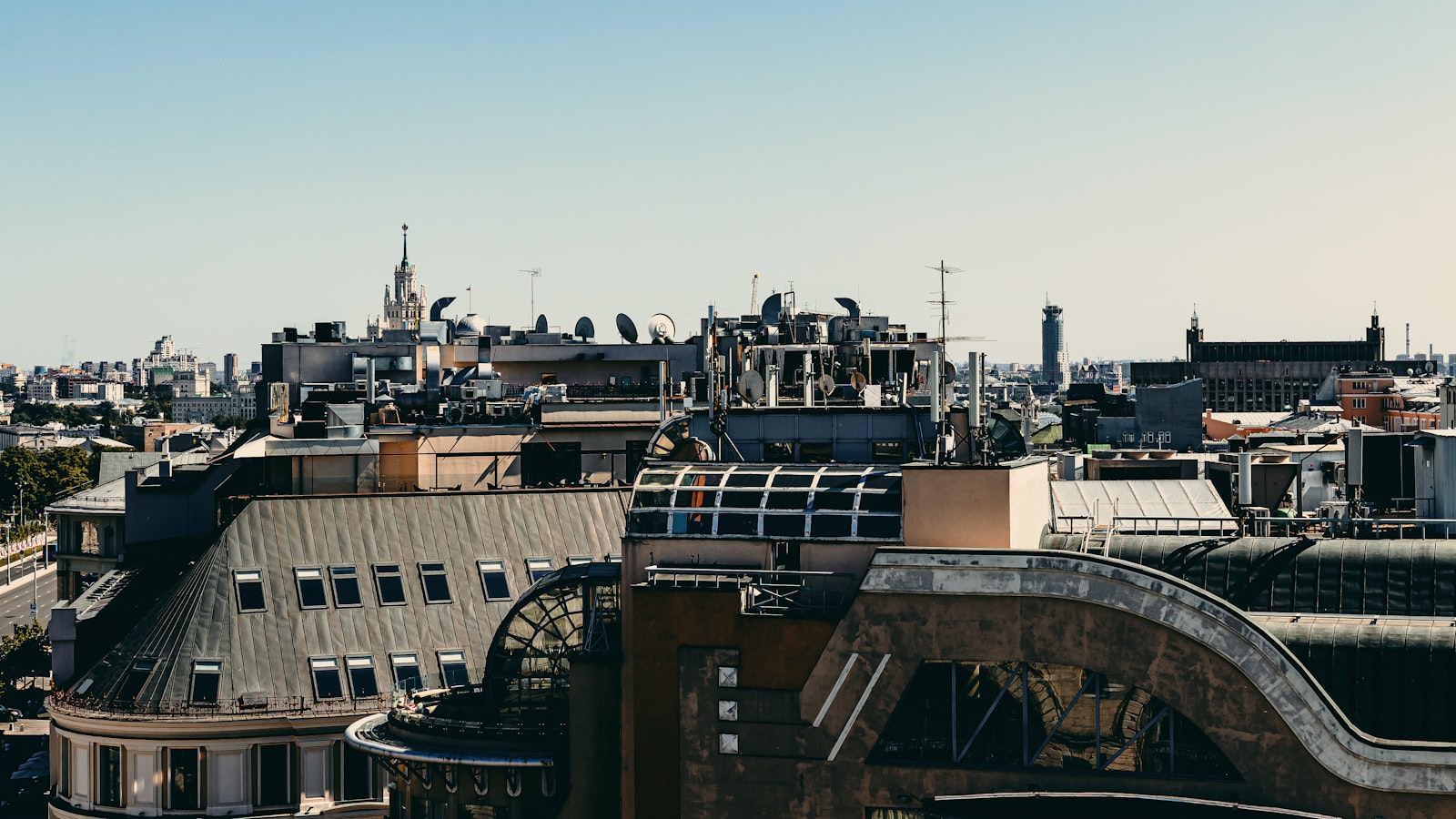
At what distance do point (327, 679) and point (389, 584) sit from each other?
5.46m

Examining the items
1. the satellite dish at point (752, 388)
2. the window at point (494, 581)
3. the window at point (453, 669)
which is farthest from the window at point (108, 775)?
the satellite dish at point (752, 388)

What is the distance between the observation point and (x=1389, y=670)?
46.4 metres

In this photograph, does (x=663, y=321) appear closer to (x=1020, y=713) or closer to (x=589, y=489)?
(x=589, y=489)

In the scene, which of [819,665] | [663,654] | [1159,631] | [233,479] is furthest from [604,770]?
[233,479]

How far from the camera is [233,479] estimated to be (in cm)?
8388

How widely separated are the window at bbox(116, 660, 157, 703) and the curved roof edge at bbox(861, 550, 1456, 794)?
34178 mm

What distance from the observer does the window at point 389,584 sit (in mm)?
73125

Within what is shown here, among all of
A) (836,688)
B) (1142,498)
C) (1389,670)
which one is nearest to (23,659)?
(1142,498)

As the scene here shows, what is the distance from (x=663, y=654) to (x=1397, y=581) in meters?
21.0

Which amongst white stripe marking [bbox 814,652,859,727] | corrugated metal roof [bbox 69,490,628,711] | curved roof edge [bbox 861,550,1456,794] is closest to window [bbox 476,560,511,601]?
corrugated metal roof [bbox 69,490,628,711]

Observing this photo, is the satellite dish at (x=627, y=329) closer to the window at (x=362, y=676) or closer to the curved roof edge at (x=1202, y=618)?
the window at (x=362, y=676)

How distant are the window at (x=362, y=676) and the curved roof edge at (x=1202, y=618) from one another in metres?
29.2

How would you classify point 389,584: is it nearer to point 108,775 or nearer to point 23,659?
point 108,775

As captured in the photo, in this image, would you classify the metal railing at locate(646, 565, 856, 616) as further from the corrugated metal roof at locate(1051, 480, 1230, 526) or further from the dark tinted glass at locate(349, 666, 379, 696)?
the corrugated metal roof at locate(1051, 480, 1230, 526)
